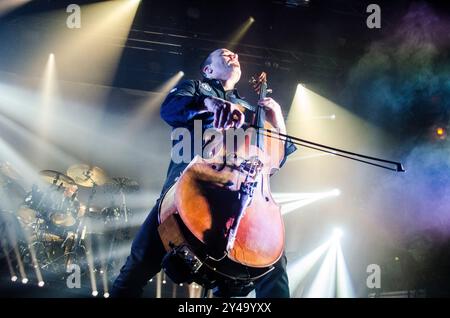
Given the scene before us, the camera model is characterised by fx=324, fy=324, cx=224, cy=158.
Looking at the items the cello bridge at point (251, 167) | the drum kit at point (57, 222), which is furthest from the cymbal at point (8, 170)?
the cello bridge at point (251, 167)

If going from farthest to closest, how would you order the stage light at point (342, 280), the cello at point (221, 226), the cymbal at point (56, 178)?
the cymbal at point (56, 178) < the stage light at point (342, 280) < the cello at point (221, 226)

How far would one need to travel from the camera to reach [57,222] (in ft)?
23.5

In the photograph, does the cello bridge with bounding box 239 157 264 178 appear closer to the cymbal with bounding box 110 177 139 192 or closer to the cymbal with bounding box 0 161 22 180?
the cymbal with bounding box 110 177 139 192

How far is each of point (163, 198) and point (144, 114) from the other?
6.76 m

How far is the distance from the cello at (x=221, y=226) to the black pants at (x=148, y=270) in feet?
0.79

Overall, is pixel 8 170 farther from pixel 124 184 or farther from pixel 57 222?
pixel 124 184

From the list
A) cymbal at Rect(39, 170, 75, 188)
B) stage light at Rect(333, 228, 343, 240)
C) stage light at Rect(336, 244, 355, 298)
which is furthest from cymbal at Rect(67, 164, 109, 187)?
stage light at Rect(336, 244, 355, 298)

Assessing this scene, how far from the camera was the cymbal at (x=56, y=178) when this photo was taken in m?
7.32

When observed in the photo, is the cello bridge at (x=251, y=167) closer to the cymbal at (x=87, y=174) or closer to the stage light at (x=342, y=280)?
the stage light at (x=342, y=280)

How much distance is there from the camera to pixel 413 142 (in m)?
5.91

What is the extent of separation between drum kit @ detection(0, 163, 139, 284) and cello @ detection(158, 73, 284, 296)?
19.3 feet

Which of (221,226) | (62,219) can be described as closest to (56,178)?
(62,219)
